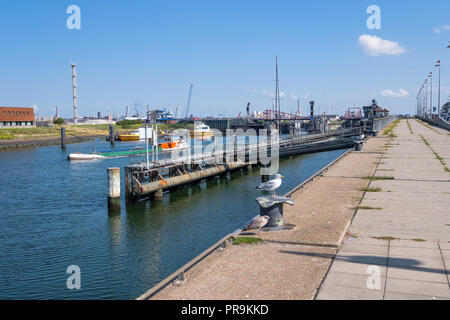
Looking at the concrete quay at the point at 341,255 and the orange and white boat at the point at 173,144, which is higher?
the orange and white boat at the point at 173,144

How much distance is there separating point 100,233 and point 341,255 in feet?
48.7

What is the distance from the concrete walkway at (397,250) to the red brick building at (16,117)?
123698mm

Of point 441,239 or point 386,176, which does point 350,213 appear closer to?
point 441,239

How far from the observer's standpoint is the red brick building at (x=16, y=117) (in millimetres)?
121519

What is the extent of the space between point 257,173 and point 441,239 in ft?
112

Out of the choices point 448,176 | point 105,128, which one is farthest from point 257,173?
point 105,128

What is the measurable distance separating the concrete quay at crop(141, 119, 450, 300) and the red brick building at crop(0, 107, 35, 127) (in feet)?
400

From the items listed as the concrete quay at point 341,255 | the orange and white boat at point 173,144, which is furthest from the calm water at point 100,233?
the orange and white boat at point 173,144

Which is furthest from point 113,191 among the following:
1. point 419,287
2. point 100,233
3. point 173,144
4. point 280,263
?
point 173,144

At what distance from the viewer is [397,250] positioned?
12.1 metres

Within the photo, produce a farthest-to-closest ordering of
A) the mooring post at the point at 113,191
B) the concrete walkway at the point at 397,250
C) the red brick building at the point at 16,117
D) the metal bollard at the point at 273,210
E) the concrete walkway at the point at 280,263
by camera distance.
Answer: the red brick building at the point at 16,117 → the mooring post at the point at 113,191 → the metal bollard at the point at 273,210 → the concrete walkway at the point at 280,263 → the concrete walkway at the point at 397,250

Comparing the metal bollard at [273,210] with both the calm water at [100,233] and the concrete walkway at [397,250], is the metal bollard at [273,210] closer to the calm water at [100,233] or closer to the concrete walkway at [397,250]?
the concrete walkway at [397,250]

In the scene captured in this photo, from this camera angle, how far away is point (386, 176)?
26.3 meters
